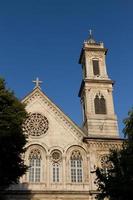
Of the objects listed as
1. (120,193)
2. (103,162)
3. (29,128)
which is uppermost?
(29,128)

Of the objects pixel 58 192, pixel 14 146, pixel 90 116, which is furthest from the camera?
pixel 90 116

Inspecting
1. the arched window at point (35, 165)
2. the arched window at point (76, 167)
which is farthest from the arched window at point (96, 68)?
the arched window at point (35, 165)

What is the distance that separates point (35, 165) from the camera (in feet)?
115

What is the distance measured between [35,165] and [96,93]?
435 inches

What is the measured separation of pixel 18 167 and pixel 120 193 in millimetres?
6369

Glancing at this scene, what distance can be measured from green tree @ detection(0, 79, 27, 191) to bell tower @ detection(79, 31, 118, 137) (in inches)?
638

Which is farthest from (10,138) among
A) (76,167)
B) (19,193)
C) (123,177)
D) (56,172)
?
(76,167)

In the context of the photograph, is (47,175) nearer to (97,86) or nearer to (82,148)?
(82,148)

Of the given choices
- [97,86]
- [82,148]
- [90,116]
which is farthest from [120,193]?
[97,86]

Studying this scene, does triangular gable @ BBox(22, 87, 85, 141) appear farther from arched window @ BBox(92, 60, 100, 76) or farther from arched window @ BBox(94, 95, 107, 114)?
arched window @ BBox(92, 60, 100, 76)

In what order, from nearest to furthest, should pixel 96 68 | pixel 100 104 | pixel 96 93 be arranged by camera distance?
1. pixel 100 104
2. pixel 96 93
3. pixel 96 68

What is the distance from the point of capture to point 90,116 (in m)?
38.9

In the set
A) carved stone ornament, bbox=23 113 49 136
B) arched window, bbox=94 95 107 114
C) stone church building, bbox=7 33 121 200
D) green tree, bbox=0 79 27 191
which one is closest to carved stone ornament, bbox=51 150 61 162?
stone church building, bbox=7 33 121 200

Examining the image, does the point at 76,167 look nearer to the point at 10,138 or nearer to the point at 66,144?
the point at 66,144
